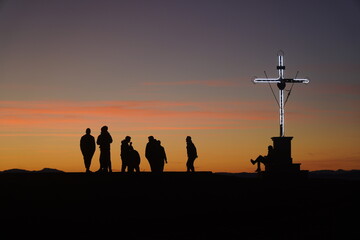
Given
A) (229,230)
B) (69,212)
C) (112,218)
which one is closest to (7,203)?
(69,212)

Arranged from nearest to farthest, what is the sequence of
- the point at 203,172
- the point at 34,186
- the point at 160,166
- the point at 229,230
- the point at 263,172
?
the point at 229,230 → the point at 34,186 → the point at 160,166 → the point at 203,172 → the point at 263,172

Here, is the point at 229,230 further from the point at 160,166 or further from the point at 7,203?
the point at 160,166

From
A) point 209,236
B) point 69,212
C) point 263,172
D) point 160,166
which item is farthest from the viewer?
point 263,172

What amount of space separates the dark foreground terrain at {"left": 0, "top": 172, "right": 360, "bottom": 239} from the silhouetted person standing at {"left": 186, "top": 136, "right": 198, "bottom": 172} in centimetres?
159

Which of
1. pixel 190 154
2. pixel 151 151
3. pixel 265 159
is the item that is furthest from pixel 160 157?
pixel 265 159

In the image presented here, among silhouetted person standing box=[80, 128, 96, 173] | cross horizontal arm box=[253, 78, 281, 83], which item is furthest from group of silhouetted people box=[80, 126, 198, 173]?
cross horizontal arm box=[253, 78, 281, 83]

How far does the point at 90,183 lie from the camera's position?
25047 millimetres

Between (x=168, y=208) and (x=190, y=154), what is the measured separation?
1037 centimetres

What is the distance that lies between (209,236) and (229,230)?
1.20 m

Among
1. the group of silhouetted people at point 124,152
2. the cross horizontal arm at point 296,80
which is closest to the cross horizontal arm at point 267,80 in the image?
the cross horizontal arm at point 296,80

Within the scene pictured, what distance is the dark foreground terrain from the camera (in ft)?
55.9

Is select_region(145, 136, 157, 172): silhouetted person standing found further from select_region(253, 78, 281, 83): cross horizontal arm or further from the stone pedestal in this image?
select_region(253, 78, 281, 83): cross horizontal arm

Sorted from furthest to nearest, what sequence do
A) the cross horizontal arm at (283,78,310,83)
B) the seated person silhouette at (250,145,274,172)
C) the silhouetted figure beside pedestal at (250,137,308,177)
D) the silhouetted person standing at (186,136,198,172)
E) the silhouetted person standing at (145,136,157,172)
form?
the cross horizontal arm at (283,78,310,83) < the silhouetted figure beside pedestal at (250,137,308,177) < the seated person silhouette at (250,145,274,172) < the silhouetted person standing at (186,136,198,172) < the silhouetted person standing at (145,136,157,172)

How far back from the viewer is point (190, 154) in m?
31.2
